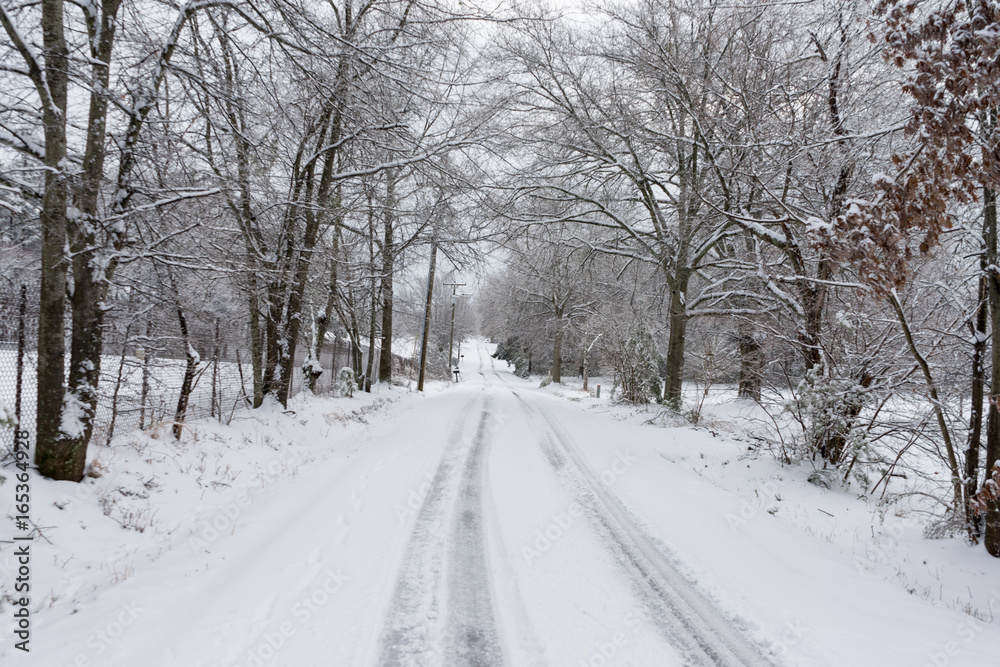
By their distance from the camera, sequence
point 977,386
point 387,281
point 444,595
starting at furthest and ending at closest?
1. point 387,281
2. point 977,386
3. point 444,595

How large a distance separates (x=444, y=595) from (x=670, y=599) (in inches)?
65.3

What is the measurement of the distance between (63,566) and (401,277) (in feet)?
42.6

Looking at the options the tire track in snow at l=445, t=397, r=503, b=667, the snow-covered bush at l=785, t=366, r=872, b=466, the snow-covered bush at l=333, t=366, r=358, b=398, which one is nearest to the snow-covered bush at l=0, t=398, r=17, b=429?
the tire track in snow at l=445, t=397, r=503, b=667

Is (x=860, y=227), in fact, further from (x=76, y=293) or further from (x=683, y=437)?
(x=683, y=437)

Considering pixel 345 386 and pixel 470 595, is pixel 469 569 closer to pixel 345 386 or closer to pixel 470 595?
pixel 470 595

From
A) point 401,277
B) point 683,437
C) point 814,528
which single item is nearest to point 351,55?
point 814,528

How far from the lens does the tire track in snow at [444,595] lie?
2570mm

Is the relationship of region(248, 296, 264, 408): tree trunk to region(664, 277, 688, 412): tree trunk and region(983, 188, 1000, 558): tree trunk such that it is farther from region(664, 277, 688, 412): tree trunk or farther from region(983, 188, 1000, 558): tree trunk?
region(664, 277, 688, 412): tree trunk

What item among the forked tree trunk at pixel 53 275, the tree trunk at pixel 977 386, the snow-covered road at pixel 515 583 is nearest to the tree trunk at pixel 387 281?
the forked tree trunk at pixel 53 275

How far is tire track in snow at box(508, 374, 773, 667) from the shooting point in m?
2.73

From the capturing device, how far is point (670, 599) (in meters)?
3.30

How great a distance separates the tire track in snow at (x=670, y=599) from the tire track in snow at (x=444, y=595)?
3.89ft

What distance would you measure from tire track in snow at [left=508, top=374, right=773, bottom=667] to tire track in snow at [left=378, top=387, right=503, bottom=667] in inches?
46.6

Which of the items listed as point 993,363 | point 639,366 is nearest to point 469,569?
point 993,363
